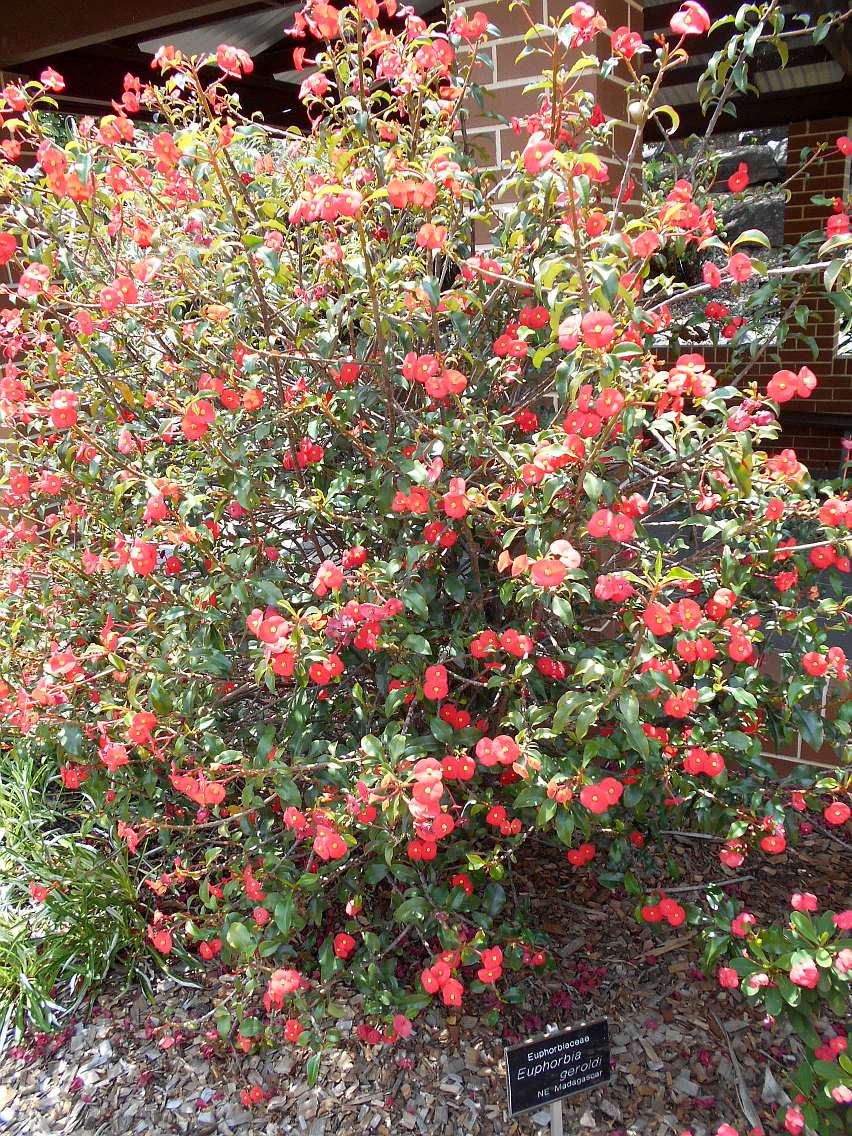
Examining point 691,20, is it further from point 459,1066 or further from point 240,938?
point 459,1066

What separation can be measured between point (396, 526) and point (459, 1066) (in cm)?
121

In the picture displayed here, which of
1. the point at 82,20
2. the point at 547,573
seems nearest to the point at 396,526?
the point at 547,573

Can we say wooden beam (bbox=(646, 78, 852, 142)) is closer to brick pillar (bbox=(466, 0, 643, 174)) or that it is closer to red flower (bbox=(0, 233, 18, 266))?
brick pillar (bbox=(466, 0, 643, 174))

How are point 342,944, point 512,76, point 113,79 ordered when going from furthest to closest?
1. point 113,79
2. point 512,76
3. point 342,944

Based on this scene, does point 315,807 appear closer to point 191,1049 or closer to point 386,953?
point 386,953

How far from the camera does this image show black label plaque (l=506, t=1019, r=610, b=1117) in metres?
1.59

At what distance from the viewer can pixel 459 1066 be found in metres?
2.03

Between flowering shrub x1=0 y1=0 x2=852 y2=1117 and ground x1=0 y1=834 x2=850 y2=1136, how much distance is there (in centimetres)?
13

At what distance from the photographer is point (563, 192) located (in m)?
1.71

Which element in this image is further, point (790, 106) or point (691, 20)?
point (790, 106)

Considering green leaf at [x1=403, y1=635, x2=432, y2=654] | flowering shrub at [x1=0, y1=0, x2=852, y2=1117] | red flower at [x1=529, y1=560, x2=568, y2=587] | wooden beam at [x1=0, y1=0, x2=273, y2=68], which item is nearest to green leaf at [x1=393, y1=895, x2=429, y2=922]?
flowering shrub at [x1=0, y1=0, x2=852, y2=1117]

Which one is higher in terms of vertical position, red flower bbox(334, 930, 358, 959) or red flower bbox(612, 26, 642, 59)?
red flower bbox(612, 26, 642, 59)

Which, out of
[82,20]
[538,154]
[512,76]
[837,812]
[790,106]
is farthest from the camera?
[790,106]

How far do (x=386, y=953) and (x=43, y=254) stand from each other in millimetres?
1695
